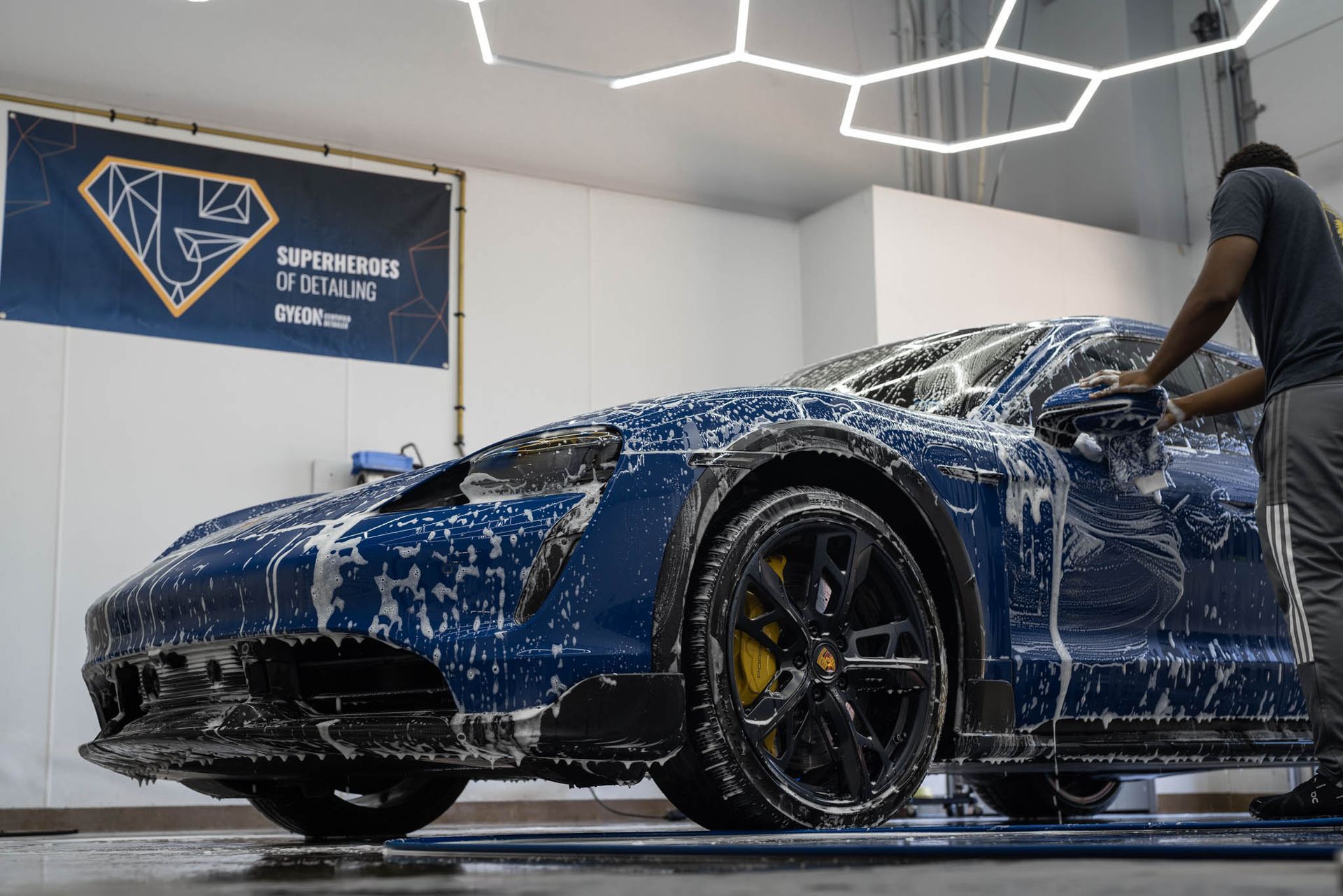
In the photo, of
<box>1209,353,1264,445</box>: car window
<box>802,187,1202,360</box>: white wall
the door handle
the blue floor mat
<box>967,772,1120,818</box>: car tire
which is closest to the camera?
the blue floor mat

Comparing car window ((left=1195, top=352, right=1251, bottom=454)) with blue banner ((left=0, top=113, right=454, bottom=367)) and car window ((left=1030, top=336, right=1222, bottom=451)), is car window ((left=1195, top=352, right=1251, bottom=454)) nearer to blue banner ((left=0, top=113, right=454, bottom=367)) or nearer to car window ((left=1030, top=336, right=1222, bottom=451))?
car window ((left=1030, top=336, right=1222, bottom=451))

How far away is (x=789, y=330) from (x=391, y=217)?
3114mm

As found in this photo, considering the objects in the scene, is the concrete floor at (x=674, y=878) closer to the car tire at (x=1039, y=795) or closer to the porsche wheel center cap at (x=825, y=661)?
the porsche wheel center cap at (x=825, y=661)

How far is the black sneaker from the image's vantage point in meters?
2.87

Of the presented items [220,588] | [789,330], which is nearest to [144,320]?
[789,330]

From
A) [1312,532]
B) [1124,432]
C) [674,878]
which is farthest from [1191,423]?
[674,878]

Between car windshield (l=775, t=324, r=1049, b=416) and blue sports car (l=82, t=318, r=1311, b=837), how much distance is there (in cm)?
2

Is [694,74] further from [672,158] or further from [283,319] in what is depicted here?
[283,319]

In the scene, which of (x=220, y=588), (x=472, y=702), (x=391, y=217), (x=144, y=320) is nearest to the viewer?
(x=472, y=702)

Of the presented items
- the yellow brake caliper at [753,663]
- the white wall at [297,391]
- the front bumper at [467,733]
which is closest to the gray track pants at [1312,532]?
the yellow brake caliper at [753,663]

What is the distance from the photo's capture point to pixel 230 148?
333 inches

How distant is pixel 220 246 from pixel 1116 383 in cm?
620

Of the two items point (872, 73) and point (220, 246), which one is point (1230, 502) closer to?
point (872, 73)

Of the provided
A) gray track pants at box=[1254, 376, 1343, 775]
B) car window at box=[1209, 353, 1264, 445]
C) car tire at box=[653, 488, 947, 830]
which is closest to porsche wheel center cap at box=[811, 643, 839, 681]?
car tire at box=[653, 488, 947, 830]
